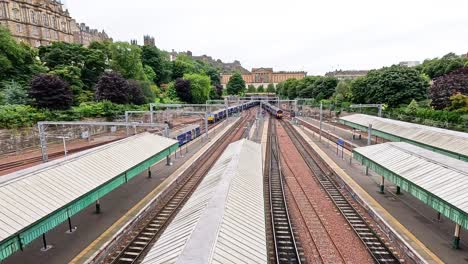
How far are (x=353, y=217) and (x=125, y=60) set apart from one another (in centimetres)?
5975

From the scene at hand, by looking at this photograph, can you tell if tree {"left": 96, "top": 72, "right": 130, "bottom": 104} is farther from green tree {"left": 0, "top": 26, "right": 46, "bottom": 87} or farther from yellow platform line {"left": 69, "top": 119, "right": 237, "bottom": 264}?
yellow platform line {"left": 69, "top": 119, "right": 237, "bottom": 264}

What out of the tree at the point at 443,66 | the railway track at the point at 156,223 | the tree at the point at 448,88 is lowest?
the railway track at the point at 156,223

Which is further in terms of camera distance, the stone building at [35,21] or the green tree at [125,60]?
the stone building at [35,21]

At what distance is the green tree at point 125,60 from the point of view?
2414 inches

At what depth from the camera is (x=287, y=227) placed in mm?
15055

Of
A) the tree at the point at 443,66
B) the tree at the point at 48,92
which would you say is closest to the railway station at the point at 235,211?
the tree at the point at 48,92

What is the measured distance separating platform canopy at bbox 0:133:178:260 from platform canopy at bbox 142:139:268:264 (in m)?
5.01

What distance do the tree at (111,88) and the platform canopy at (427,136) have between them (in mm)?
38575

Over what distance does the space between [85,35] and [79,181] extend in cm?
15726

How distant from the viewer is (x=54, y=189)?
12297 millimetres

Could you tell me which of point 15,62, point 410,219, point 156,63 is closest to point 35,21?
point 156,63

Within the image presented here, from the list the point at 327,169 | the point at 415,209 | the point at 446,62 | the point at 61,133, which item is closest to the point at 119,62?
the point at 61,133

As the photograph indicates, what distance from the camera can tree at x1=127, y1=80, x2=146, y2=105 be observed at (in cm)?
5159

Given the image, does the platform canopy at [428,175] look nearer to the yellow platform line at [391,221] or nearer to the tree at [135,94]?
the yellow platform line at [391,221]
